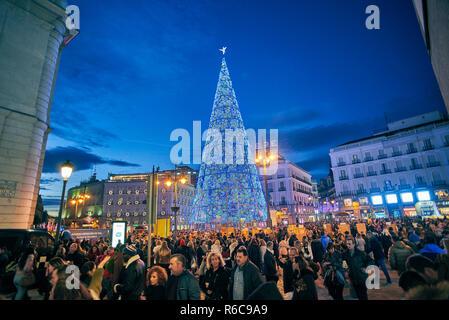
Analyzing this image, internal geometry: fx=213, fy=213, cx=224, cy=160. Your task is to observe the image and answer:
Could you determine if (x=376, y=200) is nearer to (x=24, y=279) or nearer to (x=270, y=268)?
(x=270, y=268)

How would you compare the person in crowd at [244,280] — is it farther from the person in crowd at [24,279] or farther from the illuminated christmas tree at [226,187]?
the illuminated christmas tree at [226,187]

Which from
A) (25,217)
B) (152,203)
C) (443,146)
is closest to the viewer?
(152,203)

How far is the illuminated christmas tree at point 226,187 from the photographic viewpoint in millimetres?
21109

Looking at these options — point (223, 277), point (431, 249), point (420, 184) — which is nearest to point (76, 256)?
point (223, 277)

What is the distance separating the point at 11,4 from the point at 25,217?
12.3 metres

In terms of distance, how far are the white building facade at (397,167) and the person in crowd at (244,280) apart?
113 feet

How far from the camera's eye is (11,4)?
40.8 feet

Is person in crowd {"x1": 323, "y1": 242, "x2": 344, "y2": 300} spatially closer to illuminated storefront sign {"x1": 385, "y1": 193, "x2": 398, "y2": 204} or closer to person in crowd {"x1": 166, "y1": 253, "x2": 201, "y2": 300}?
person in crowd {"x1": 166, "y1": 253, "x2": 201, "y2": 300}

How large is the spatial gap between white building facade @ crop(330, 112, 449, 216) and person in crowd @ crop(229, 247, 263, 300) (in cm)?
3456

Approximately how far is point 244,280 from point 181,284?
120cm
